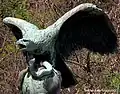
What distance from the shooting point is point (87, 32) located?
3.00m

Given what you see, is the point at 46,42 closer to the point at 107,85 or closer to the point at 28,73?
the point at 28,73

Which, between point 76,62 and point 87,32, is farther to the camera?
point 76,62

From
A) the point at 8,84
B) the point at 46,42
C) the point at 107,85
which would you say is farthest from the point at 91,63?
the point at 46,42

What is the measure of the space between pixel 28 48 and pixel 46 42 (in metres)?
0.11

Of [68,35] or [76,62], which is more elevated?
[68,35]

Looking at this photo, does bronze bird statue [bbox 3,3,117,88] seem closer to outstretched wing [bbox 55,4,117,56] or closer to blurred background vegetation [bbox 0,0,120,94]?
outstretched wing [bbox 55,4,117,56]

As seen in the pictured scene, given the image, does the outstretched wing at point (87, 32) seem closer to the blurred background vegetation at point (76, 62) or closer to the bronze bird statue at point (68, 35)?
the bronze bird statue at point (68, 35)

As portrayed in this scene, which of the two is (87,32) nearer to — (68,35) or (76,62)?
(68,35)

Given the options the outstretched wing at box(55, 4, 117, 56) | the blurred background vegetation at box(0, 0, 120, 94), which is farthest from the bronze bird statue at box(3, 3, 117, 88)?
the blurred background vegetation at box(0, 0, 120, 94)

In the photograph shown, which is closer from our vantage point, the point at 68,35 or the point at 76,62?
the point at 68,35

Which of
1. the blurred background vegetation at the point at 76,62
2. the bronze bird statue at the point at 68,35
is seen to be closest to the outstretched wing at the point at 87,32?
the bronze bird statue at the point at 68,35

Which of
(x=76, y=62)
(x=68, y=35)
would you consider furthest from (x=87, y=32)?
(x=76, y=62)

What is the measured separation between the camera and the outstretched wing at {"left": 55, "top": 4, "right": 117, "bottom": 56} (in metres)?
2.83

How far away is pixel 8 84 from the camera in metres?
5.19
